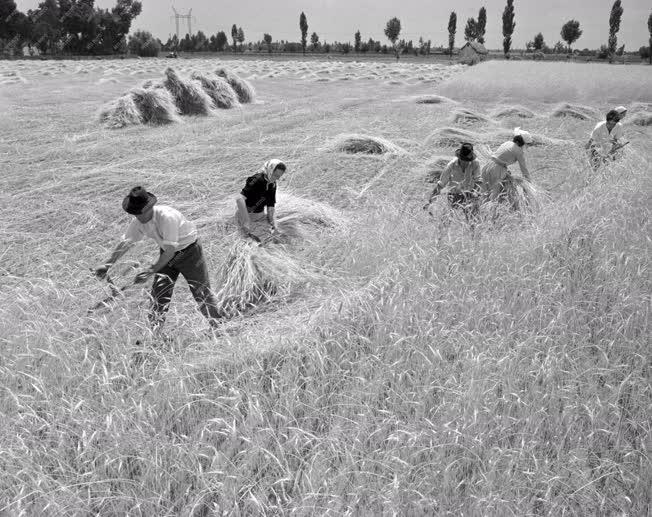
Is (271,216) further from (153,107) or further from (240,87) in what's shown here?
(240,87)

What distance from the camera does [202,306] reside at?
165 inches

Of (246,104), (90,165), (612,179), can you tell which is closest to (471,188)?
(612,179)

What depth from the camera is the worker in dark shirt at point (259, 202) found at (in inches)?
198

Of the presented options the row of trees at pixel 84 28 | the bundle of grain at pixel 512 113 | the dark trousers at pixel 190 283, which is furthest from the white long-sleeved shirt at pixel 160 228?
the row of trees at pixel 84 28

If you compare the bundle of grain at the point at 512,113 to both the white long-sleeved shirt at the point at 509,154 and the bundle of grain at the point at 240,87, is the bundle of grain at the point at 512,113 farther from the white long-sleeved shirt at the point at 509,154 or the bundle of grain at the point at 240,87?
the white long-sleeved shirt at the point at 509,154

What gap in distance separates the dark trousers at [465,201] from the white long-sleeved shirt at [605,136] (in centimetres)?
336

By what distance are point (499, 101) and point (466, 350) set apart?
1903 centimetres

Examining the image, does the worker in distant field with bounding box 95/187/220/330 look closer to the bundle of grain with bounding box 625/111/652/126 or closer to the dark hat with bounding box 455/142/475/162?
the dark hat with bounding box 455/142/475/162

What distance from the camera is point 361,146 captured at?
9867 mm

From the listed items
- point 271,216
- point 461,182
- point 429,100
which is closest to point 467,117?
point 429,100

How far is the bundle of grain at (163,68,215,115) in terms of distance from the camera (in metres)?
14.8

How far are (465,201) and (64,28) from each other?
68.3m

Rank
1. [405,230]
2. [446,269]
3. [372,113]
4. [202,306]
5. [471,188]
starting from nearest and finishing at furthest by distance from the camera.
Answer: [202,306] < [446,269] < [405,230] < [471,188] < [372,113]

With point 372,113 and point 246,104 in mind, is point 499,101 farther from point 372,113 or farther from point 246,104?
point 246,104
